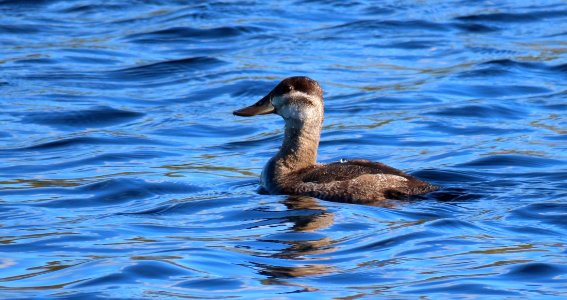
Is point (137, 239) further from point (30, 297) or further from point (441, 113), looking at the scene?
point (441, 113)

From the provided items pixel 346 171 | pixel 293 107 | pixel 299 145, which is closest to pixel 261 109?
pixel 293 107

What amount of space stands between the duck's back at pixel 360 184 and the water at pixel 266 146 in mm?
154

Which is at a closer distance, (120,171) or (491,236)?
(491,236)

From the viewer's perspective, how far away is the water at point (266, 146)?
9039 millimetres

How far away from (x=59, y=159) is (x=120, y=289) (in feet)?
18.3

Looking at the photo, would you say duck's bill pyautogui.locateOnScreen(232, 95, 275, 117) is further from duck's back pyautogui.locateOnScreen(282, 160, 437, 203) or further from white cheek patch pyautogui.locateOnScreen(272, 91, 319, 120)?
duck's back pyautogui.locateOnScreen(282, 160, 437, 203)

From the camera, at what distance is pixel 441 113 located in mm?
16234

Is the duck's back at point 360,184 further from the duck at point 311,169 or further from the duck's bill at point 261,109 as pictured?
the duck's bill at point 261,109

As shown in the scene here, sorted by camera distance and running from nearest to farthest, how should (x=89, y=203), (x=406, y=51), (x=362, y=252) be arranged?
(x=362, y=252)
(x=89, y=203)
(x=406, y=51)

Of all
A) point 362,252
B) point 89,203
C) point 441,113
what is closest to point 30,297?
point 362,252

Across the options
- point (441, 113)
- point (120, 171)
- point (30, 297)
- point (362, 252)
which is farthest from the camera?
point (441, 113)

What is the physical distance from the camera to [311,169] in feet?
39.0

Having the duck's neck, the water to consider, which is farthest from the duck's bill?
the water

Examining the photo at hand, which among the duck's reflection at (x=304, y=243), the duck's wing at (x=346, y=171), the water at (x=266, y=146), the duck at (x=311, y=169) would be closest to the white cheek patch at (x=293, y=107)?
the duck at (x=311, y=169)
